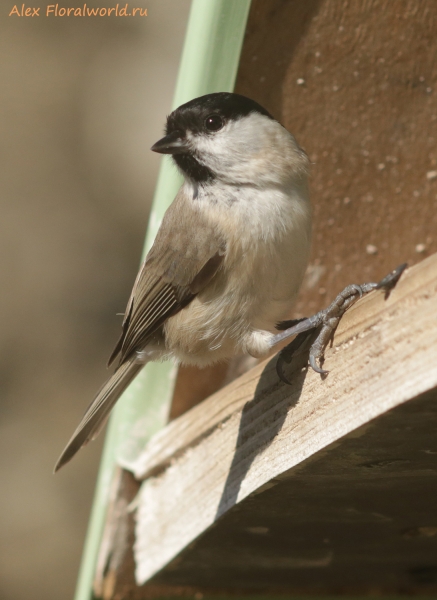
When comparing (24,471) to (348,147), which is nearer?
(348,147)

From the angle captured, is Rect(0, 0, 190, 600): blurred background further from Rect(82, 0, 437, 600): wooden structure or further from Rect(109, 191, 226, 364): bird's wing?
Rect(109, 191, 226, 364): bird's wing

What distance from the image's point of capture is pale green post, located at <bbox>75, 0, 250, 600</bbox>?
5.82 feet

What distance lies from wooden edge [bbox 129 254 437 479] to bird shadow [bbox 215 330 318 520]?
0.03 meters

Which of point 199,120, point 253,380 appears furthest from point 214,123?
point 253,380

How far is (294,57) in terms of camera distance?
71.0 inches

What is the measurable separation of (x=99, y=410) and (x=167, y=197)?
22.0 inches

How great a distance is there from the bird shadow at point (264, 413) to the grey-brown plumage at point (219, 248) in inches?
7.2

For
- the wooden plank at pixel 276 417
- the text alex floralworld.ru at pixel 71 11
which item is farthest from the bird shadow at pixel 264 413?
the text alex floralworld.ru at pixel 71 11

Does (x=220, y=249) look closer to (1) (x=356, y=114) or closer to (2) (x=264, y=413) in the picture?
(2) (x=264, y=413)

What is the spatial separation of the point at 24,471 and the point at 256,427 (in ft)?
9.04

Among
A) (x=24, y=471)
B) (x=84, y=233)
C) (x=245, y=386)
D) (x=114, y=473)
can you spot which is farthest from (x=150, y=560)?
(x=84, y=233)

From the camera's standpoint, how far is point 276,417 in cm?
131

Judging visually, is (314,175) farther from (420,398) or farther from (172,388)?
(420,398)

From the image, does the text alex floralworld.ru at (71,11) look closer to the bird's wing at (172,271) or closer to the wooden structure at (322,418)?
the wooden structure at (322,418)
